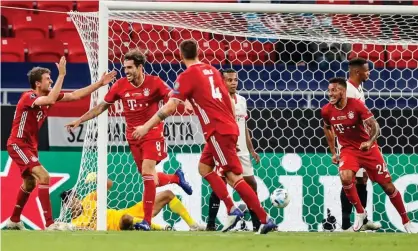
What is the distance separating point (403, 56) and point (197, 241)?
6.01 m

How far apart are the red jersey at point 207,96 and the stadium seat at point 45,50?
19.2ft

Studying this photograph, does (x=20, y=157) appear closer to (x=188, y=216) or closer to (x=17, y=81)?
(x=188, y=216)

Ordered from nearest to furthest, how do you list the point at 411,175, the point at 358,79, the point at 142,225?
the point at 142,225 < the point at 358,79 < the point at 411,175

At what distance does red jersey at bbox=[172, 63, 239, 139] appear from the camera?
833cm

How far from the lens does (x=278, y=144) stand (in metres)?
11.2

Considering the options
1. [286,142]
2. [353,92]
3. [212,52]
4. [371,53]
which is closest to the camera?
[353,92]

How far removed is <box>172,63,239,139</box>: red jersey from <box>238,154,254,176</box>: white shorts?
7.29 ft

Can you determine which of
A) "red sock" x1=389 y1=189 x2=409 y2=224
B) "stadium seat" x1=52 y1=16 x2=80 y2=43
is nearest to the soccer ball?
"red sock" x1=389 y1=189 x2=409 y2=224

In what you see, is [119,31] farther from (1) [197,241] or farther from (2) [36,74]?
(1) [197,241]

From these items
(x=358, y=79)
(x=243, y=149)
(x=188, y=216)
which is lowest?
(x=188, y=216)

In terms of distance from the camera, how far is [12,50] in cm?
1409

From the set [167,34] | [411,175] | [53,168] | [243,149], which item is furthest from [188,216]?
[167,34]

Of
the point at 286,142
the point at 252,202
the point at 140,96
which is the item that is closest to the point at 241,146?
the point at 286,142

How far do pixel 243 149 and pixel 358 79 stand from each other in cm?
139
